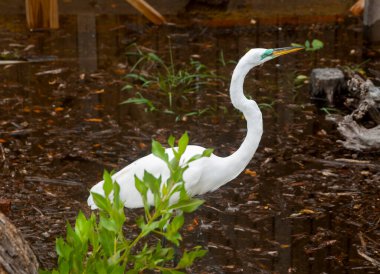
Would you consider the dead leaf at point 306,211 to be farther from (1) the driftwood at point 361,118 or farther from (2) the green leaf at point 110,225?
(2) the green leaf at point 110,225

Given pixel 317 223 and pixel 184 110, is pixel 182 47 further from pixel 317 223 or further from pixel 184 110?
pixel 317 223

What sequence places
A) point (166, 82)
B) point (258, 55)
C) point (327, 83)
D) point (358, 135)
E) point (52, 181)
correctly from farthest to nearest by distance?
point (166, 82) < point (327, 83) < point (358, 135) < point (52, 181) < point (258, 55)

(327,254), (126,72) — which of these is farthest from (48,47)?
(327,254)

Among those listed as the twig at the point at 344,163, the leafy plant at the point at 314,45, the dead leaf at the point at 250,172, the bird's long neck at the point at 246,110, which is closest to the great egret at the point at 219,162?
the bird's long neck at the point at 246,110

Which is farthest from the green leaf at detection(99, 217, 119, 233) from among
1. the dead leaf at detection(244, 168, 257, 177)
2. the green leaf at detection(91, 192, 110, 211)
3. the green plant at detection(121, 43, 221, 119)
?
the green plant at detection(121, 43, 221, 119)

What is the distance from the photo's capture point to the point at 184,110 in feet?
21.8

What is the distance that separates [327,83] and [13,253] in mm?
4223

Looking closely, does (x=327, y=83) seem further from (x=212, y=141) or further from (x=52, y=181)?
(x=52, y=181)

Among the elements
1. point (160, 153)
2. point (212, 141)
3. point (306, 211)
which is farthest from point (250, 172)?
point (160, 153)

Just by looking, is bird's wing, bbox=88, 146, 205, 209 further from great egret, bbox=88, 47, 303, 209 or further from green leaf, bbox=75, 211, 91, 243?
green leaf, bbox=75, 211, 91, 243

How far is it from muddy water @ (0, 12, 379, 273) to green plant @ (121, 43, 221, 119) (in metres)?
0.12

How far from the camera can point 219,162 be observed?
4.54 meters

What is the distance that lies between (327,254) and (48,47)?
13.5 ft

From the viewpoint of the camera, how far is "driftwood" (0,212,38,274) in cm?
278
